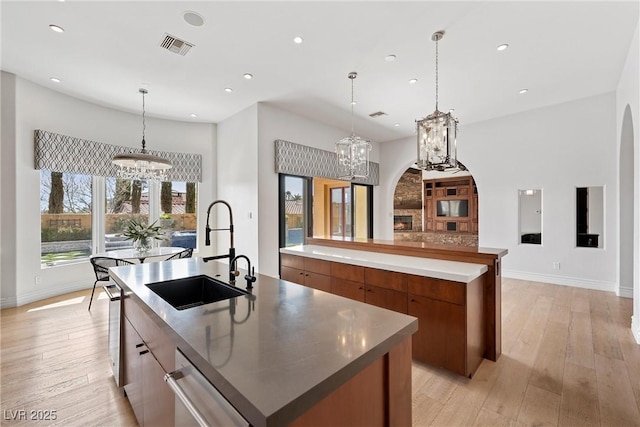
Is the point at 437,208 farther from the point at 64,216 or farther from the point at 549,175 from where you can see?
the point at 64,216

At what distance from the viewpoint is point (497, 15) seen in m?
2.79

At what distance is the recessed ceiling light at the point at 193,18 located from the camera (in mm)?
2693

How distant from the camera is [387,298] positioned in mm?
2648

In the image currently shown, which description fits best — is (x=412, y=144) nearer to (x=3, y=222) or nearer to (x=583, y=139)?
(x=583, y=139)

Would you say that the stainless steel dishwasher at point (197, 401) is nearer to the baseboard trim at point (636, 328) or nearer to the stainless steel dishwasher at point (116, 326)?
the stainless steel dishwasher at point (116, 326)

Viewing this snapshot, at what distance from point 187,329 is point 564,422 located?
2406mm

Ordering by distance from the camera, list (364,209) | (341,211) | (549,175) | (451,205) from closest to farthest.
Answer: (549,175) < (341,211) < (364,209) < (451,205)

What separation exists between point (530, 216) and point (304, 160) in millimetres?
4550

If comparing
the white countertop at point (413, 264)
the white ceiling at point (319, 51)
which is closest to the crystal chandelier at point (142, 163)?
the white ceiling at point (319, 51)

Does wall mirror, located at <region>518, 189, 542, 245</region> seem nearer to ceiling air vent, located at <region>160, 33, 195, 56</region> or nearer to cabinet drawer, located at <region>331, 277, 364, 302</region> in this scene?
cabinet drawer, located at <region>331, 277, 364, 302</region>

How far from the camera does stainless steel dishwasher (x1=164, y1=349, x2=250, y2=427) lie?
0.77 metres

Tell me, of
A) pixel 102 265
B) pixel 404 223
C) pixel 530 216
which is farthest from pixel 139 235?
pixel 404 223

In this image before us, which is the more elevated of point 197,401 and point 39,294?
point 197,401

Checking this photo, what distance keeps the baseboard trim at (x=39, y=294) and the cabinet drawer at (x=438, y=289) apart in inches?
210
